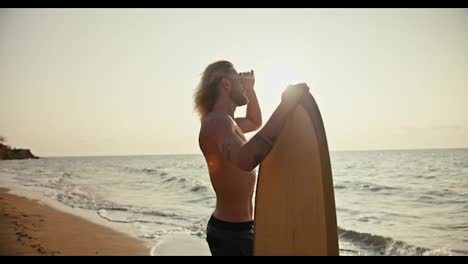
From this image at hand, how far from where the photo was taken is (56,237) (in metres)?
7.86

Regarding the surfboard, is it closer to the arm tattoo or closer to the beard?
the beard

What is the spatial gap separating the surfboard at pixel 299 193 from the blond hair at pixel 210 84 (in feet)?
1.22

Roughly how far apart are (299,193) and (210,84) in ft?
2.17

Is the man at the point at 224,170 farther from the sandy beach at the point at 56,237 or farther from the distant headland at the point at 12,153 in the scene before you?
the distant headland at the point at 12,153

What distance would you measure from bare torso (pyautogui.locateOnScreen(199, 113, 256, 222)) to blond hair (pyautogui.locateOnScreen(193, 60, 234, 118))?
11 cm

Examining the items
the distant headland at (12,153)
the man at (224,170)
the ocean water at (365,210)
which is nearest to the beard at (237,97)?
the man at (224,170)

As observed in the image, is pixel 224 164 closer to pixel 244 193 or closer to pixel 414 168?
pixel 244 193

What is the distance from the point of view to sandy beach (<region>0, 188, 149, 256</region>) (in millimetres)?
6785

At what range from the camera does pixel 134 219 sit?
32.7ft

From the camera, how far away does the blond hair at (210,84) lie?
2.26 metres

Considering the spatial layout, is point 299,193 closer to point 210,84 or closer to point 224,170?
point 224,170

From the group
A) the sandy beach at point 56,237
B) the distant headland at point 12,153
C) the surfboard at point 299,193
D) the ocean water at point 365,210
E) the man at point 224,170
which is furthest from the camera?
the distant headland at point 12,153

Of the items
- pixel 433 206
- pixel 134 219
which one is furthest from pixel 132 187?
pixel 433 206
